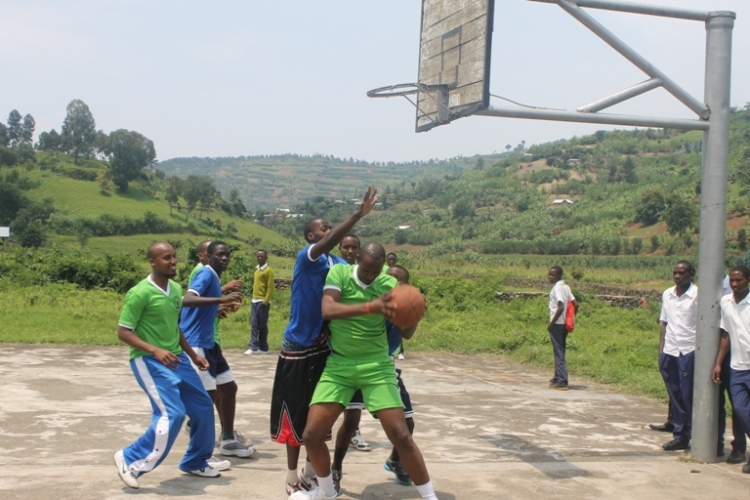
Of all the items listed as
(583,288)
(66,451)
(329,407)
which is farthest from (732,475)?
(583,288)

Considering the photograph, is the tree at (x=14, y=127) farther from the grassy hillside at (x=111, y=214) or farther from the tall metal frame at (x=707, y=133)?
the tall metal frame at (x=707, y=133)

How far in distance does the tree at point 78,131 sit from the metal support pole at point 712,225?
323ft

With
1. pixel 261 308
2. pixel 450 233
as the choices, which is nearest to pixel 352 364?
pixel 261 308

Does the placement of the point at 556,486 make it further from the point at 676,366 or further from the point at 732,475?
the point at 676,366

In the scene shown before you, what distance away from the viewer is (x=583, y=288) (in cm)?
3575

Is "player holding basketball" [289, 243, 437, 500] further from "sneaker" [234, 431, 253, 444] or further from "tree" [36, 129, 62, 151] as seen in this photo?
"tree" [36, 129, 62, 151]

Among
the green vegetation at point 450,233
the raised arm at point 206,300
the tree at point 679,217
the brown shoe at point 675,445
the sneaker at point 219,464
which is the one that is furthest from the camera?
the tree at point 679,217

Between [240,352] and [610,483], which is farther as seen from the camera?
[240,352]

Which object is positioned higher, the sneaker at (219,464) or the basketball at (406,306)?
the basketball at (406,306)

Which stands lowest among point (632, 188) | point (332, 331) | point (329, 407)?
point (329, 407)

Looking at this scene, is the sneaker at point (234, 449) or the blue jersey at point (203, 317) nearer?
Result: the blue jersey at point (203, 317)

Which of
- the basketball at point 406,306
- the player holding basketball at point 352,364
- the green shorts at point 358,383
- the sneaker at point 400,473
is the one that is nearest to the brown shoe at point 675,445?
the sneaker at point 400,473

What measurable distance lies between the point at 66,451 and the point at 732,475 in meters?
5.68

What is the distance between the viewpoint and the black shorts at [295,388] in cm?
591
